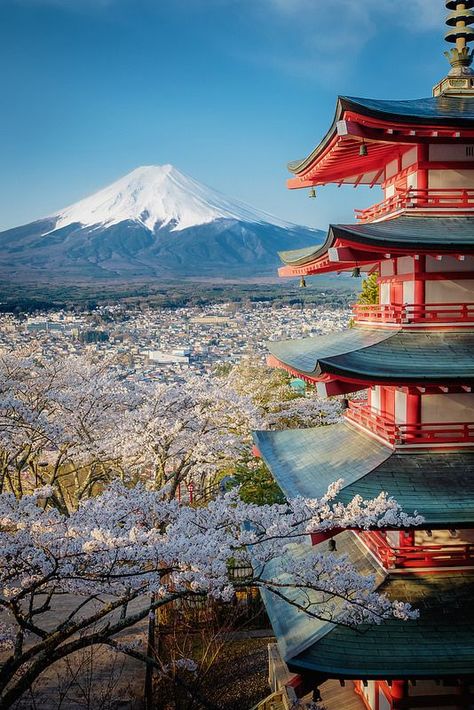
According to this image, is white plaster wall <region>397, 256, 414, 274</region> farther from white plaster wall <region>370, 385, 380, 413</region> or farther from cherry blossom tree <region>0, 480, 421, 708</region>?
cherry blossom tree <region>0, 480, 421, 708</region>

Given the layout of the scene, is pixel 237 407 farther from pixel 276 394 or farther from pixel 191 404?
pixel 276 394

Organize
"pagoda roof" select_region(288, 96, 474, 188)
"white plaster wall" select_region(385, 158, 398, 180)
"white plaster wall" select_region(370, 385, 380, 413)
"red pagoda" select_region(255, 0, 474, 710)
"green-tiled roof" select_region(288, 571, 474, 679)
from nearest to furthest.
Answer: "green-tiled roof" select_region(288, 571, 474, 679), "red pagoda" select_region(255, 0, 474, 710), "pagoda roof" select_region(288, 96, 474, 188), "white plaster wall" select_region(385, 158, 398, 180), "white plaster wall" select_region(370, 385, 380, 413)

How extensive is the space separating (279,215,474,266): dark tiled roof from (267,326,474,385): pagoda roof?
1430 mm

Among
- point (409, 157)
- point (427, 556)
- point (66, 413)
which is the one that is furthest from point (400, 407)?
point (66, 413)

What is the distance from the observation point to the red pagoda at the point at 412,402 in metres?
7.74

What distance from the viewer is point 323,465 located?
9.99 m

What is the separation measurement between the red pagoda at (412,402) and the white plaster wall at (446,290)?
22 mm

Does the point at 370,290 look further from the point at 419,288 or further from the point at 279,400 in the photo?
the point at 419,288

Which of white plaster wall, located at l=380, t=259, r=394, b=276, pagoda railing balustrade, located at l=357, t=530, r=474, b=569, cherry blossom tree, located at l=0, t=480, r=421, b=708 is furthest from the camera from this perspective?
white plaster wall, located at l=380, t=259, r=394, b=276

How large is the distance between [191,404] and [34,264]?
7255 cm

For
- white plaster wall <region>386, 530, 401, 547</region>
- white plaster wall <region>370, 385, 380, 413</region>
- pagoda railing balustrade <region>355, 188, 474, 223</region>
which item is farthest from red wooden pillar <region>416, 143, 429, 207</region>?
white plaster wall <region>386, 530, 401, 547</region>

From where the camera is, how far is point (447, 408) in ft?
29.7

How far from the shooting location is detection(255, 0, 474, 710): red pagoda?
25.4 ft

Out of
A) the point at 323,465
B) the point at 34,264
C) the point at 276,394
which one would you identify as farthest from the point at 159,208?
the point at 323,465
